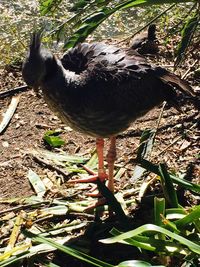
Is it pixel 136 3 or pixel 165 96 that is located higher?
pixel 136 3

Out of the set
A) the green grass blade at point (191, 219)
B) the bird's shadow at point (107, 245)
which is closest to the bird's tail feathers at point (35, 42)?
the bird's shadow at point (107, 245)

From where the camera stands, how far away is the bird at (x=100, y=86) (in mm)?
2953

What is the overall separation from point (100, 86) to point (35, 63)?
1.33 feet

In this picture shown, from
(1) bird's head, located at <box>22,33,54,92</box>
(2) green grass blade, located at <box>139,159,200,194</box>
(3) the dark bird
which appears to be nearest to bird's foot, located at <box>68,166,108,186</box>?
(2) green grass blade, located at <box>139,159,200,194</box>

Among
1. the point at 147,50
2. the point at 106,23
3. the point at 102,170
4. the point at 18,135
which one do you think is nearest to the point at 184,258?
the point at 102,170

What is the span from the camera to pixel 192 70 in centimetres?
420

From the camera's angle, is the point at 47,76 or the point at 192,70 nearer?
the point at 47,76

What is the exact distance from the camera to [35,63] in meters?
2.92

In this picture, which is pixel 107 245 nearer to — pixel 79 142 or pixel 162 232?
pixel 162 232

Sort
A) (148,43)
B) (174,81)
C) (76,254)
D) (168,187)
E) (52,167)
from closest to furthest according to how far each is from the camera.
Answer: (76,254)
(168,187)
(174,81)
(52,167)
(148,43)

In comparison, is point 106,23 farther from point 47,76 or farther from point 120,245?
point 120,245

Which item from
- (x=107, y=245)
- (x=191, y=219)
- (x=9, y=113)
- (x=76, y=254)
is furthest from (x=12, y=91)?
(x=191, y=219)

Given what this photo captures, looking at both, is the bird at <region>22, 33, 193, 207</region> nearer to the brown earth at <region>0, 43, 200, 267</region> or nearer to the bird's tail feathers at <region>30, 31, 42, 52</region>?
the bird's tail feathers at <region>30, 31, 42, 52</region>

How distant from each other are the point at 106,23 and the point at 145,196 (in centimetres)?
328
